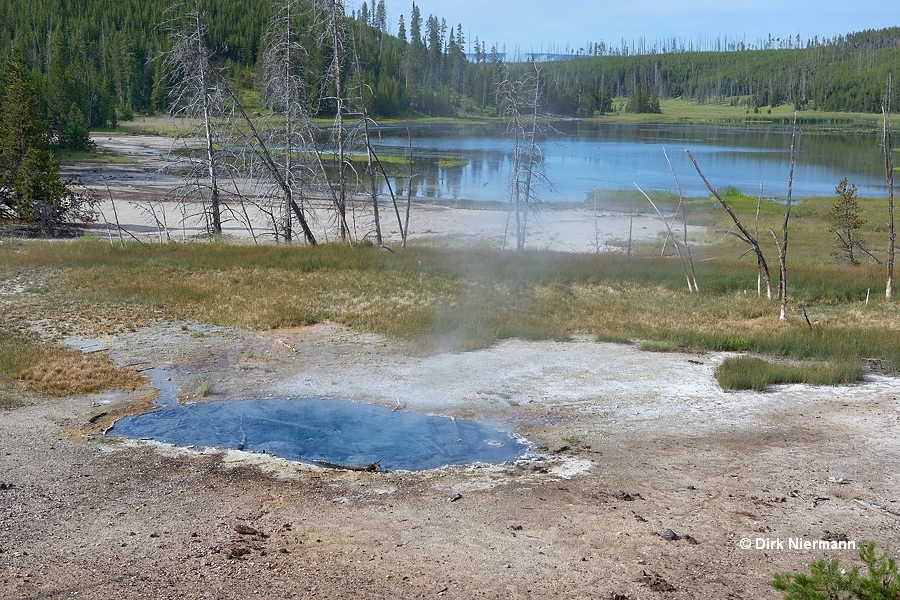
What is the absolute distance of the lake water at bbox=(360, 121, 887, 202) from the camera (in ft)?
192

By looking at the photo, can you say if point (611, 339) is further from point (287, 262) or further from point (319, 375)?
point (287, 262)

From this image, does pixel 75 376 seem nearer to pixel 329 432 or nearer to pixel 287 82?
pixel 329 432

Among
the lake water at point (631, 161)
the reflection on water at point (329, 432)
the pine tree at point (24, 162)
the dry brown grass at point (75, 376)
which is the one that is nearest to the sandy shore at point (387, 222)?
the pine tree at point (24, 162)

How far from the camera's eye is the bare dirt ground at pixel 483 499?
7281 mm

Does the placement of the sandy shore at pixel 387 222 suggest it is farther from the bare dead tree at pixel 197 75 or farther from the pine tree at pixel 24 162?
the bare dead tree at pixel 197 75

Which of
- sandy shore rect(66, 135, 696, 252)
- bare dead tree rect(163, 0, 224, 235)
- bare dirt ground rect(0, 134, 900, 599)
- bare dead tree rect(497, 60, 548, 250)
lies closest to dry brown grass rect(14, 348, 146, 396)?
bare dirt ground rect(0, 134, 900, 599)

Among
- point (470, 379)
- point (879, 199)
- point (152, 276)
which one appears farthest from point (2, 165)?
point (879, 199)

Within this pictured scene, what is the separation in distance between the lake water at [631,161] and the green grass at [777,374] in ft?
79.2

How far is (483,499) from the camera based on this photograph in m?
9.03

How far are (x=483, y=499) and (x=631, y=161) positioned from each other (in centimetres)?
7139

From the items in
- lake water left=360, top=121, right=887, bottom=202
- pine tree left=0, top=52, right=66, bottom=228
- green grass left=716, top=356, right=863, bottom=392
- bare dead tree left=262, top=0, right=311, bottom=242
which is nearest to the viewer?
green grass left=716, top=356, right=863, bottom=392

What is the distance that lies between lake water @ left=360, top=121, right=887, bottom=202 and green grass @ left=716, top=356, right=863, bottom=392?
24152 millimetres

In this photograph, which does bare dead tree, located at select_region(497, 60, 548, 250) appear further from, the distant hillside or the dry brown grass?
the distant hillside

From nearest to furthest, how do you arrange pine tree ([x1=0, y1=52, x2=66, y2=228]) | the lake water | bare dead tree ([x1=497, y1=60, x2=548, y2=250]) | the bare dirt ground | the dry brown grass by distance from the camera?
the bare dirt ground < the dry brown grass < bare dead tree ([x1=497, y1=60, x2=548, y2=250]) < pine tree ([x1=0, y1=52, x2=66, y2=228]) < the lake water
